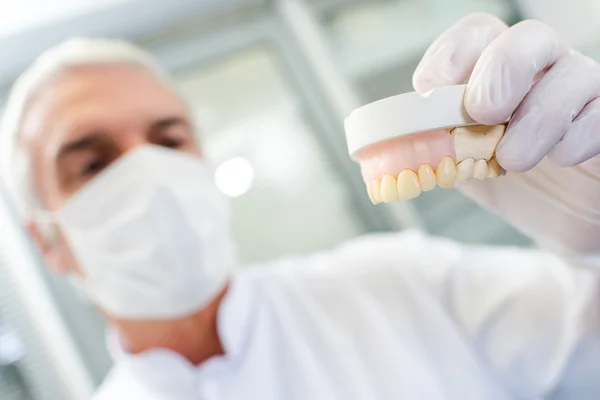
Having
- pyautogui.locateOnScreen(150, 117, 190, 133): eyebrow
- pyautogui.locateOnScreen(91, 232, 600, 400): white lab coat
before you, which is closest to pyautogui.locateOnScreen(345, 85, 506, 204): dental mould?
pyautogui.locateOnScreen(91, 232, 600, 400): white lab coat

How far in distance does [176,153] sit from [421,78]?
545 millimetres

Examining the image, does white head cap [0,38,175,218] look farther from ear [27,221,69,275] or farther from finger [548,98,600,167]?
finger [548,98,600,167]

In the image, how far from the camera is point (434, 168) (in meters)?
0.48

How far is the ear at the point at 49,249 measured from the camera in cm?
98

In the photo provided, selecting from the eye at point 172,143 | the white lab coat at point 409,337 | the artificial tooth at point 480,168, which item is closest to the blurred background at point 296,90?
the eye at point 172,143

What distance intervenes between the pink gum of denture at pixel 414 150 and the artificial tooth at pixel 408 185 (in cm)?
2

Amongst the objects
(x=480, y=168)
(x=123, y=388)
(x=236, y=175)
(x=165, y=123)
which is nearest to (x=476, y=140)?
(x=480, y=168)

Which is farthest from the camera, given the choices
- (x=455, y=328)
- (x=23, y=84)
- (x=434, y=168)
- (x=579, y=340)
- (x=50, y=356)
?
(x=50, y=356)

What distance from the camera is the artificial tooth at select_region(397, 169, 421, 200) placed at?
1.50 feet

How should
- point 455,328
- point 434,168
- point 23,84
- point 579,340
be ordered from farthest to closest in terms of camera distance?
point 23,84
point 455,328
point 579,340
point 434,168

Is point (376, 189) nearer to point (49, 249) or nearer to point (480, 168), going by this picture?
point (480, 168)

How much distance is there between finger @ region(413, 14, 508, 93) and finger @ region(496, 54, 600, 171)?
0.24ft

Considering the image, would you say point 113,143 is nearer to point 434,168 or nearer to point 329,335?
point 329,335

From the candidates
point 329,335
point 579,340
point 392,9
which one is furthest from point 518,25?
point 392,9
